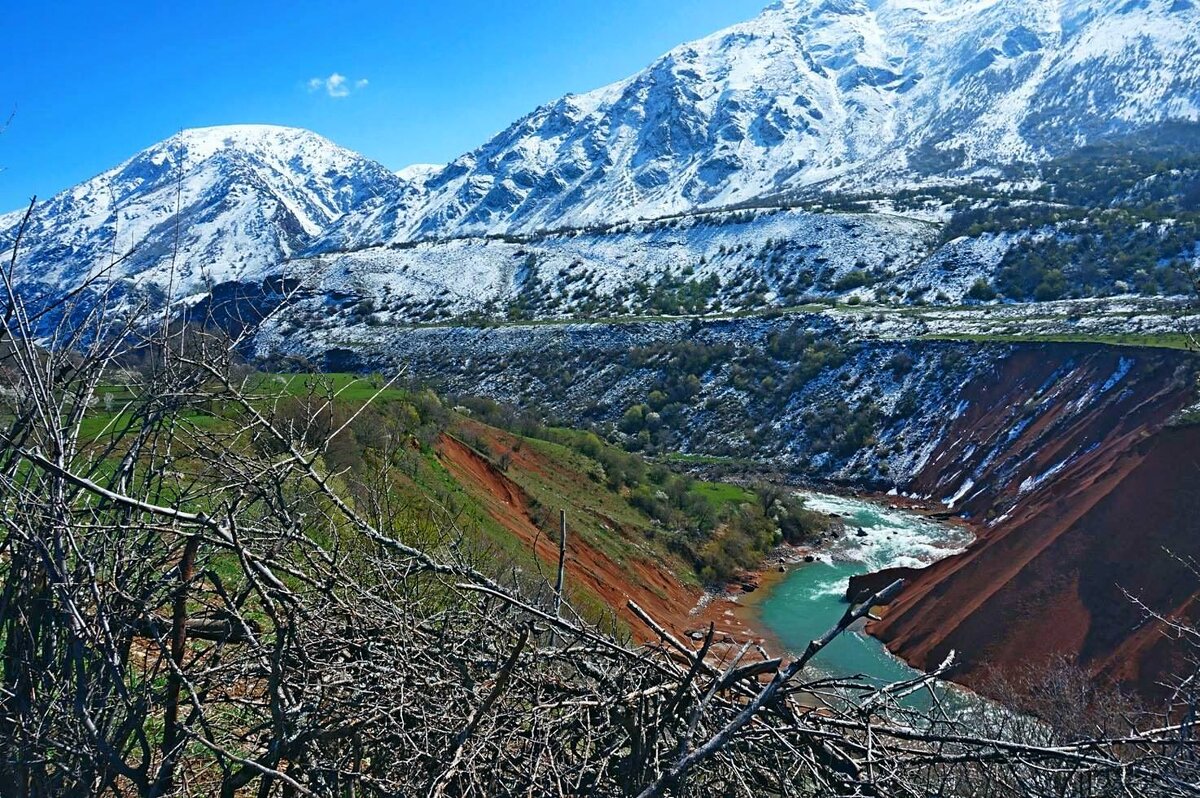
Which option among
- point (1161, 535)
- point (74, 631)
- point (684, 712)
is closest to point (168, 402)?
point (74, 631)

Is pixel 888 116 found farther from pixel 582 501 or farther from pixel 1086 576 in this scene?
pixel 1086 576

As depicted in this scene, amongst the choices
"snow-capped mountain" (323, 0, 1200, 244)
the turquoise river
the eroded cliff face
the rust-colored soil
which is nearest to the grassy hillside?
the rust-colored soil

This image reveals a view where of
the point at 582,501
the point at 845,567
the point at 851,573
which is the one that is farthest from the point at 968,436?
the point at 582,501

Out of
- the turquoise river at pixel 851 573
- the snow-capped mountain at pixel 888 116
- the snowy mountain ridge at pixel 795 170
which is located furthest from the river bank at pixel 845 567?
the snow-capped mountain at pixel 888 116

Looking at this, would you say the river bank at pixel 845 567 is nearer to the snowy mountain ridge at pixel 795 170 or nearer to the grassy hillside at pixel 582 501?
the grassy hillside at pixel 582 501

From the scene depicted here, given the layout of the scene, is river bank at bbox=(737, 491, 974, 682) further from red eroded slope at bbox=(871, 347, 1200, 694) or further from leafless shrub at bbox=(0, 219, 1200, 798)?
leafless shrub at bbox=(0, 219, 1200, 798)

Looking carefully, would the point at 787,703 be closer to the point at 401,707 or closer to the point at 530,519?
the point at 401,707

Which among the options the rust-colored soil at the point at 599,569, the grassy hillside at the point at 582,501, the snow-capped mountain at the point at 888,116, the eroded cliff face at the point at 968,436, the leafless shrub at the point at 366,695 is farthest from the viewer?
the snow-capped mountain at the point at 888,116
